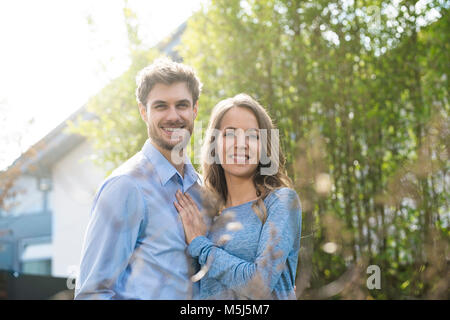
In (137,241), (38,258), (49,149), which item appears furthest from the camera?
(38,258)

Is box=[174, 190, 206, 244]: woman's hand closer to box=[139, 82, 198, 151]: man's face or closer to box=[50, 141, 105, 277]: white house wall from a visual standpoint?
box=[139, 82, 198, 151]: man's face

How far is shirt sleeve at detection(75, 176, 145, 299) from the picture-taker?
197cm

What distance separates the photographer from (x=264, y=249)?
1880 mm

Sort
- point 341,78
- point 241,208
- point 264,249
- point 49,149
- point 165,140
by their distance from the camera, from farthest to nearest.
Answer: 1. point 49,149
2. point 341,78
3. point 165,140
4. point 241,208
5. point 264,249

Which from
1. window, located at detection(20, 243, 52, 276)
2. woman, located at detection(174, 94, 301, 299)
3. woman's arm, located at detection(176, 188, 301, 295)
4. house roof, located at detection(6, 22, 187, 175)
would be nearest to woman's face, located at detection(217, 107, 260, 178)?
woman, located at detection(174, 94, 301, 299)

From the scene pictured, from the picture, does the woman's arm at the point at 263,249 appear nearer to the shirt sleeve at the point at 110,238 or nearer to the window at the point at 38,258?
the shirt sleeve at the point at 110,238

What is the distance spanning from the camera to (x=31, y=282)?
6.16m

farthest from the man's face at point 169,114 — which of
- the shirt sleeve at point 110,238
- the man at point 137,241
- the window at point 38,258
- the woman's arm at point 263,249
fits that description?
the window at point 38,258

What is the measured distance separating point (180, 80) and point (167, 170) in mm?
489

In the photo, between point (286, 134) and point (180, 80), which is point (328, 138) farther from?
point (180, 80)

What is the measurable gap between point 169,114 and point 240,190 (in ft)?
1.74

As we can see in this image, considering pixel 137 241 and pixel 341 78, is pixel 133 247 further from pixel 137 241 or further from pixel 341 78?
pixel 341 78

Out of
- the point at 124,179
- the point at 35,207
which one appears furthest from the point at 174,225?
the point at 35,207

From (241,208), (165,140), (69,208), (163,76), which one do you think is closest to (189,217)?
(241,208)
